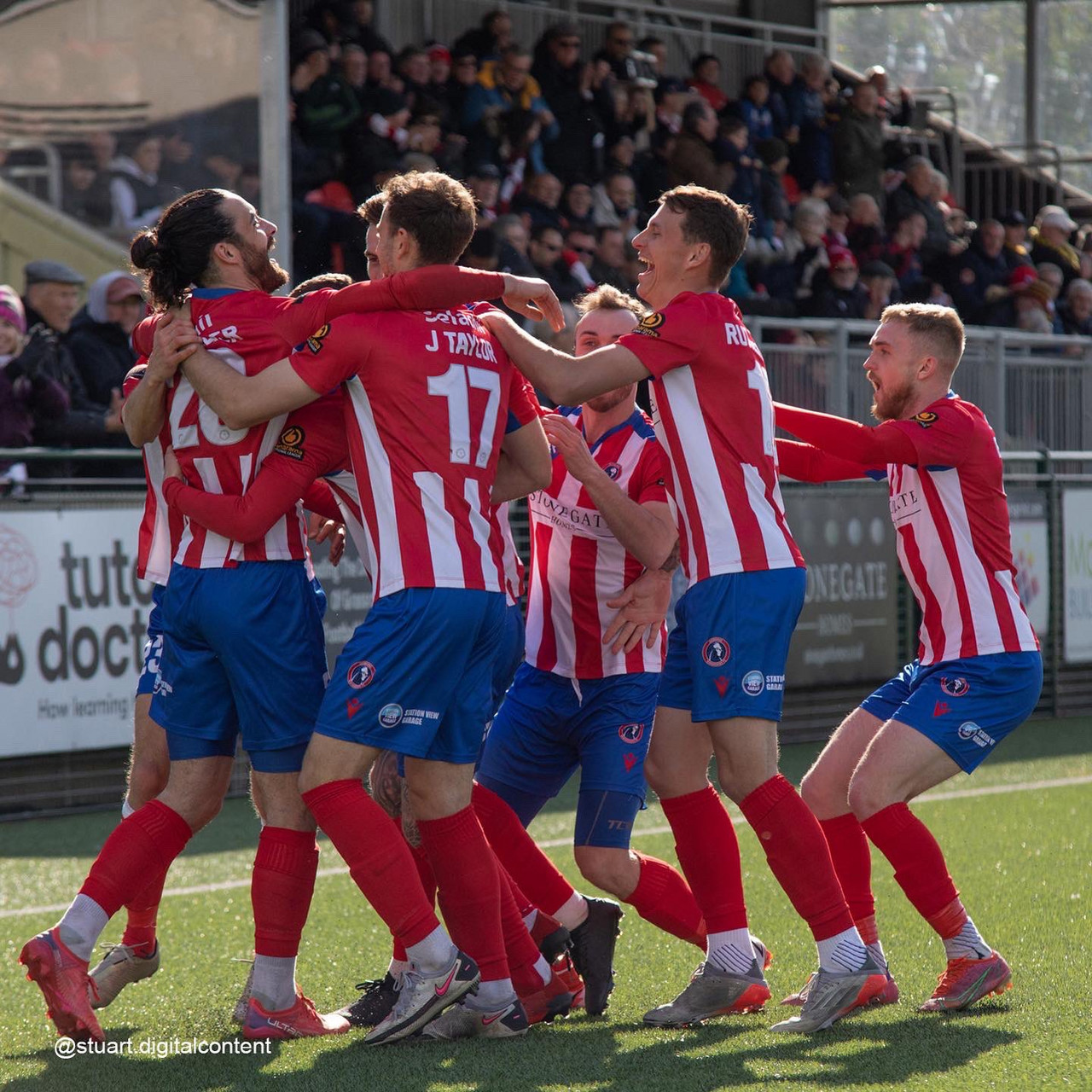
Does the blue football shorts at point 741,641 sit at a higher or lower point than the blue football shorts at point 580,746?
higher

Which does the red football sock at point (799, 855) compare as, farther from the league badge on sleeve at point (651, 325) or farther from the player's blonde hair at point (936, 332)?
the player's blonde hair at point (936, 332)

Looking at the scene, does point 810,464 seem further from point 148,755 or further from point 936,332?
point 148,755

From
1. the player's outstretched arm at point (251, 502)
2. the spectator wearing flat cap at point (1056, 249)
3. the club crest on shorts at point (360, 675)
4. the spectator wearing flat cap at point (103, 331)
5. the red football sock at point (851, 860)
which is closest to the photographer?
the club crest on shorts at point (360, 675)

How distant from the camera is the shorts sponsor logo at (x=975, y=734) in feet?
15.5

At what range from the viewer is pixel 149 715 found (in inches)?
187

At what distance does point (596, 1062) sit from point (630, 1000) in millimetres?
832

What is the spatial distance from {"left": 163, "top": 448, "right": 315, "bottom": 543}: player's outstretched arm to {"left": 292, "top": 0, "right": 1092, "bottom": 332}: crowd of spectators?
7.46 m

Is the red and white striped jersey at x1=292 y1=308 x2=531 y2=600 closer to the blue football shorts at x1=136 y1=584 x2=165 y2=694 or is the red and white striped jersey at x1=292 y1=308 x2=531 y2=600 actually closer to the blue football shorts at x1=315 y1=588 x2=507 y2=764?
the blue football shorts at x1=315 y1=588 x2=507 y2=764

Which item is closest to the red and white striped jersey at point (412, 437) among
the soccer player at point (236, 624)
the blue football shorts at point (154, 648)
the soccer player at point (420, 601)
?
the soccer player at point (420, 601)

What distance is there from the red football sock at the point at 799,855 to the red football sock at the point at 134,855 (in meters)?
1.50

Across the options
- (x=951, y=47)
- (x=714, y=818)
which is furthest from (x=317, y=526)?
(x=951, y=47)

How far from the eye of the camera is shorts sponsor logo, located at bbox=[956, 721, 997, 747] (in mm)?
4727

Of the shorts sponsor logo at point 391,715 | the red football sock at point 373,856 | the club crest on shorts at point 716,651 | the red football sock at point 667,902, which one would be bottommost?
the red football sock at point 667,902

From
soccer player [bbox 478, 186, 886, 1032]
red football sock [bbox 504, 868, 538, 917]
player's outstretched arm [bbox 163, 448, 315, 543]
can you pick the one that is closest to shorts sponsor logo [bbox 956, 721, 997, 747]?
soccer player [bbox 478, 186, 886, 1032]
